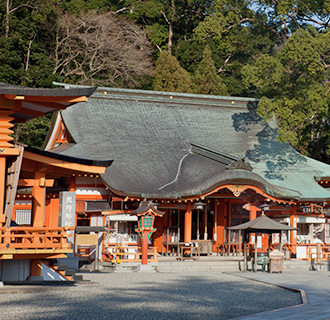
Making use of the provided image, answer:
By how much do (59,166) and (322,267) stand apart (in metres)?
13.0

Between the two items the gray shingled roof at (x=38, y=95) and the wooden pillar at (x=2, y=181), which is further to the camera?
the wooden pillar at (x=2, y=181)

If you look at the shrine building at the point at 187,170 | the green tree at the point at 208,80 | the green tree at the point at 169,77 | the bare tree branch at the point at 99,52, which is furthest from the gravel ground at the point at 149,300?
the bare tree branch at the point at 99,52

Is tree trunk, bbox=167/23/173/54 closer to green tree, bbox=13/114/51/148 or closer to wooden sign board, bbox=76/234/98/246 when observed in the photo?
green tree, bbox=13/114/51/148

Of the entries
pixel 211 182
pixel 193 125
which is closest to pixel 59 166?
pixel 211 182

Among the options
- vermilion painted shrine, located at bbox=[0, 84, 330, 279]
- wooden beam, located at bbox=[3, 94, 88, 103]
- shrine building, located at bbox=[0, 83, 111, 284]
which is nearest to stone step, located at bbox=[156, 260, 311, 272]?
vermilion painted shrine, located at bbox=[0, 84, 330, 279]

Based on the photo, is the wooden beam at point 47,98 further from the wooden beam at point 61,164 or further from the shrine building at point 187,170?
the shrine building at point 187,170

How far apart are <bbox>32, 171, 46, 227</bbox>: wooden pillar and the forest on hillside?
42.4 ft

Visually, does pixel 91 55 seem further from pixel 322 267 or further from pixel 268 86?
pixel 322 267

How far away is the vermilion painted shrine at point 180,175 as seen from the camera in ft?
74.2

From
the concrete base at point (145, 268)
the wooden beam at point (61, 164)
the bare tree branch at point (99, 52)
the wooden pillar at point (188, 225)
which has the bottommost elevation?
the concrete base at point (145, 268)

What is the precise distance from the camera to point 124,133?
26.3 metres

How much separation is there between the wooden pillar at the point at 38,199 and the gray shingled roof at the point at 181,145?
7276 mm

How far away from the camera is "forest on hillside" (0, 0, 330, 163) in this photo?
83.8ft

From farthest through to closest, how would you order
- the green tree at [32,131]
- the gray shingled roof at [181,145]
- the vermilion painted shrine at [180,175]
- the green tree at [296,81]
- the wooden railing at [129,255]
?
the green tree at [32,131], the green tree at [296,81], the gray shingled roof at [181,145], the vermilion painted shrine at [180,175], the wooden railing at [129,255]
